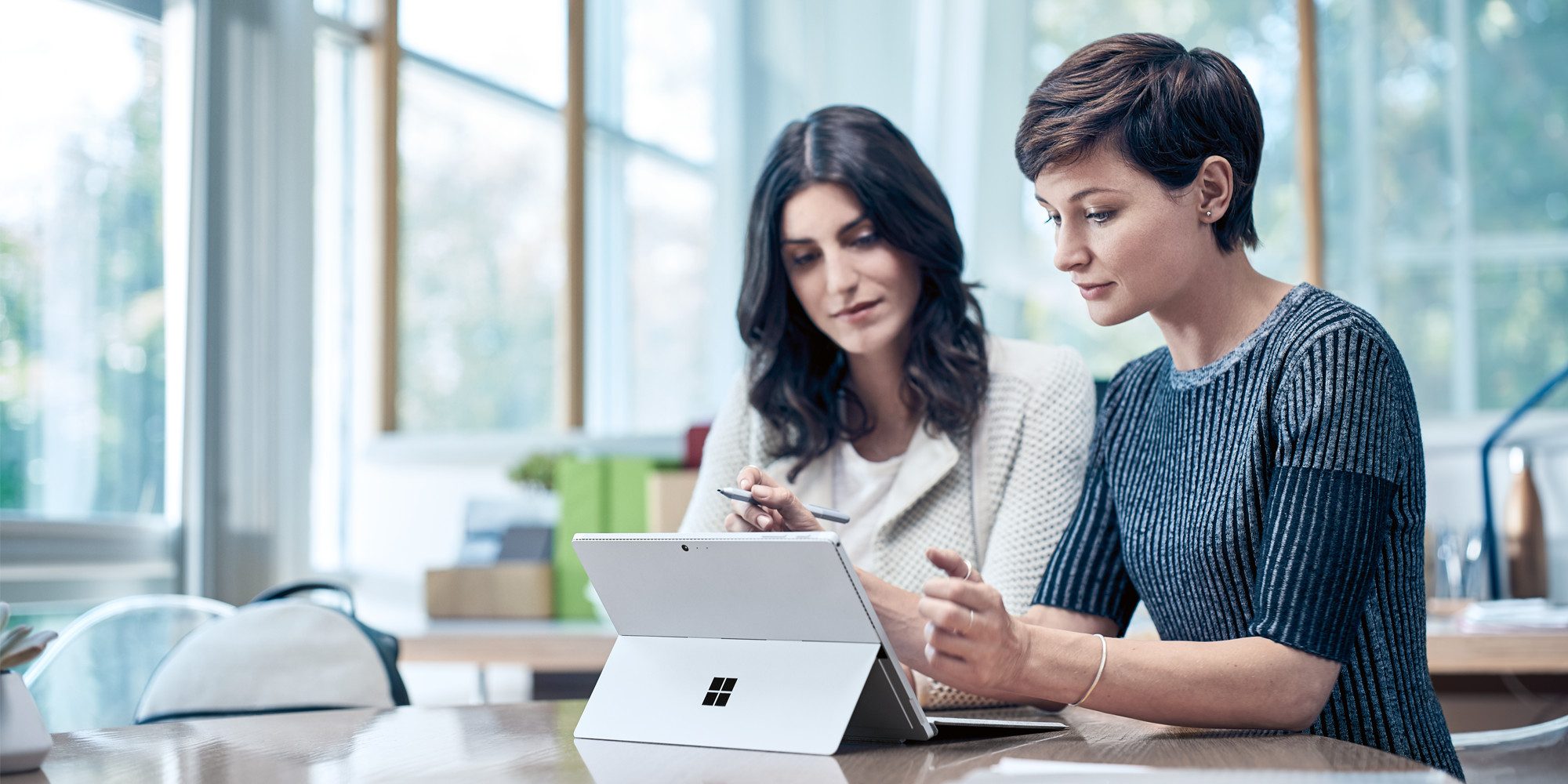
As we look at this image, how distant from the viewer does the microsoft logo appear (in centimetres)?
111

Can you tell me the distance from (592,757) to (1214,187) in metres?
0.76

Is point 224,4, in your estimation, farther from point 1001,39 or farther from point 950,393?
point 950,393

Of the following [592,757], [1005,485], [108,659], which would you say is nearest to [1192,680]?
[592,757]

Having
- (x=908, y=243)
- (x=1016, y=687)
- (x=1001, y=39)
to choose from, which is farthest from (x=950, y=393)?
(x=1001, y=39)

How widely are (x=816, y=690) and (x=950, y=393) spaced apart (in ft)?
2.70

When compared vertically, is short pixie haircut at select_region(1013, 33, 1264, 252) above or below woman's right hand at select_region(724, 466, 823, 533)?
above

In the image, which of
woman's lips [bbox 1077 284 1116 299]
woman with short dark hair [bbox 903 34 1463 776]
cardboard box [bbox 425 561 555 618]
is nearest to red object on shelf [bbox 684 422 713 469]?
cardboard box [bbox 425 561 555 618]

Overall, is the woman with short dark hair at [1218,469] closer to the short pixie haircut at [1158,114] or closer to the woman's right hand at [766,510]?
the short pixie haircut at [1158,114]

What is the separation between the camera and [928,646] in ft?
3.40

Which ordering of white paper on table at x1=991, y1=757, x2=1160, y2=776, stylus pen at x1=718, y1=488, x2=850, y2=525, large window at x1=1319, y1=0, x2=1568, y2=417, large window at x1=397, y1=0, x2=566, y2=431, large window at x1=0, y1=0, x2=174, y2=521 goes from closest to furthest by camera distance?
white paper on table at x1=991, y1=757, x2=1160, y2=776 → stylus pen at x1=718, y1=488, x2=850, y2=525 → large window at x1=0, y1=0, x2=174, y2=521 → large window at x1=1319, y1=0, x2=1568, y2=417 → large window at x1=397, y1=0, x2=566, y2=431

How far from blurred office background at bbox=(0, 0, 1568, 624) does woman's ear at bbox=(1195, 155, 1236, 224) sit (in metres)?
1.45

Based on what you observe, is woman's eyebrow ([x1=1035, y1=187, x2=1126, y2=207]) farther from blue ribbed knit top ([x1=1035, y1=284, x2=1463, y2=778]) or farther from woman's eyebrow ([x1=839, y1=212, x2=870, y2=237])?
woman's eyebrow ([x1=839, y1=212, x2=870, y2=237])

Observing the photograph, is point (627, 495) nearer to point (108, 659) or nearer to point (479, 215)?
point (108, 659)

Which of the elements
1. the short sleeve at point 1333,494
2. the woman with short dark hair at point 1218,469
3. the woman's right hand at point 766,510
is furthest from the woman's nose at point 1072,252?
the woman's right hand at point 766,510
